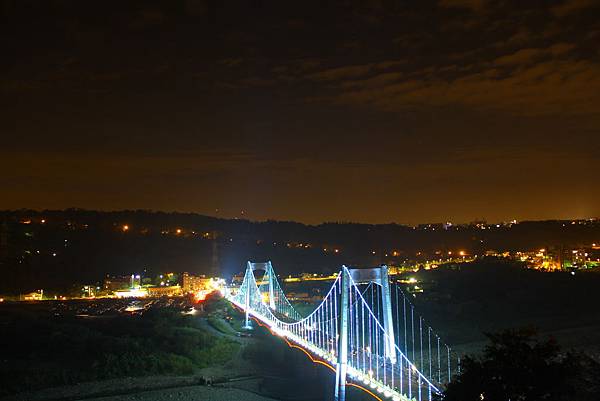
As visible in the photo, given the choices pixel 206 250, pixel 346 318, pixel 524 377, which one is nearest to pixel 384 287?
pixel 346 318

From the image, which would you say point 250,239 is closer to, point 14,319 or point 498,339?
point 14,319

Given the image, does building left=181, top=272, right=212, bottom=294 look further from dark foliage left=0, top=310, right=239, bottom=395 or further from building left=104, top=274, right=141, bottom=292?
dark foliage left=0, top=310, right=239, bottom=395

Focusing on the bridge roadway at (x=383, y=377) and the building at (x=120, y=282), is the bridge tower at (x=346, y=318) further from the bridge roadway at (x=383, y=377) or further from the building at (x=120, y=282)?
the building at (x=120, y=282)

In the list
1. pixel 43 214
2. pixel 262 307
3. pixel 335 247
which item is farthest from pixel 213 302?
pixel 43 214

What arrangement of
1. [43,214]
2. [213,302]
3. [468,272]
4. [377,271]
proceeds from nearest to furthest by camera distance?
[377,271]
[213,302]
[468,272]
[43,214]

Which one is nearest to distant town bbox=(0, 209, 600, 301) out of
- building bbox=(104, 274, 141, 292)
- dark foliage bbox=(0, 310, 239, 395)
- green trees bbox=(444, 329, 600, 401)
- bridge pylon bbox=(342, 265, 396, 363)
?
building bbox=(104, 274, 141, 292)

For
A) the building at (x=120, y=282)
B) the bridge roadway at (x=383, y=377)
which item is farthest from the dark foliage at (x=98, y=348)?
the building at (x=120, y=282)

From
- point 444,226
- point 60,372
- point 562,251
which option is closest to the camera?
point 60,372

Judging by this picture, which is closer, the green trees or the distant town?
the green trees
